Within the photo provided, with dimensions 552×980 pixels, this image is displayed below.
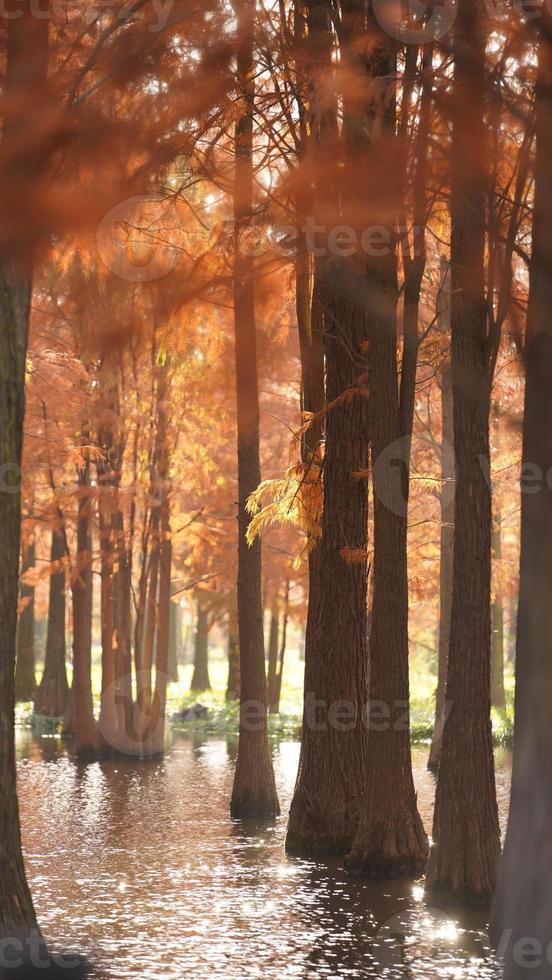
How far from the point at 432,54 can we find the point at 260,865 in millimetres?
8107

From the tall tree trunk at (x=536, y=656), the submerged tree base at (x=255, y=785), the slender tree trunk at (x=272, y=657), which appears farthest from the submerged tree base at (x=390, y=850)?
the slender tree trunk at (x=272, y=657)

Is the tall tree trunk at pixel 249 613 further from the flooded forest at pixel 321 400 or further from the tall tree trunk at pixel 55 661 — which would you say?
the tall tree trunk at pixel 55 661

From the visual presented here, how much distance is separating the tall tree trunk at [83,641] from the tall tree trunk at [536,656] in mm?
14211

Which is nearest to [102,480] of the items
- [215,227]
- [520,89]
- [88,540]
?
[88,540]

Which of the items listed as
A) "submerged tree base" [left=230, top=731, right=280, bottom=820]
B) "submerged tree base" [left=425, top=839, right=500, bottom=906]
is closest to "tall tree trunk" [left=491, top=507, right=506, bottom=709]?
"submerged tree base" [left=230, top=731, right=280, bottom=820]

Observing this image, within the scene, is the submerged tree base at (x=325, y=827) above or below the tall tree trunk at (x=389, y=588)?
below

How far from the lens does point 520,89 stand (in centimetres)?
969

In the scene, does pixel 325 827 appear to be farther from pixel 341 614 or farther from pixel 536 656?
pixel 536 656

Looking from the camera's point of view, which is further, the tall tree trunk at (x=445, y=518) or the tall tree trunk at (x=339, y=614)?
the tall tree trunk at (x=445, y=518)

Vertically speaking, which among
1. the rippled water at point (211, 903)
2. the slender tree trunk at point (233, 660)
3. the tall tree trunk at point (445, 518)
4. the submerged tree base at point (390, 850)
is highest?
the tall tree trunk at point (445, 518)

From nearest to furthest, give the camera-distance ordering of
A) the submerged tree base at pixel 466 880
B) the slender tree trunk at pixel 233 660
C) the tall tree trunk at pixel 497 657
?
the submerged tree base at pixel 466 880, the tall tree trunk at pixel 497 657, the slender tree trunk at pixel 233 660

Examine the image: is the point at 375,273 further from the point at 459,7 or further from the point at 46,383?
the point at 46,383

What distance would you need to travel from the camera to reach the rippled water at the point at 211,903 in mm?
9039

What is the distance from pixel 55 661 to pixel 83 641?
22.3ft
